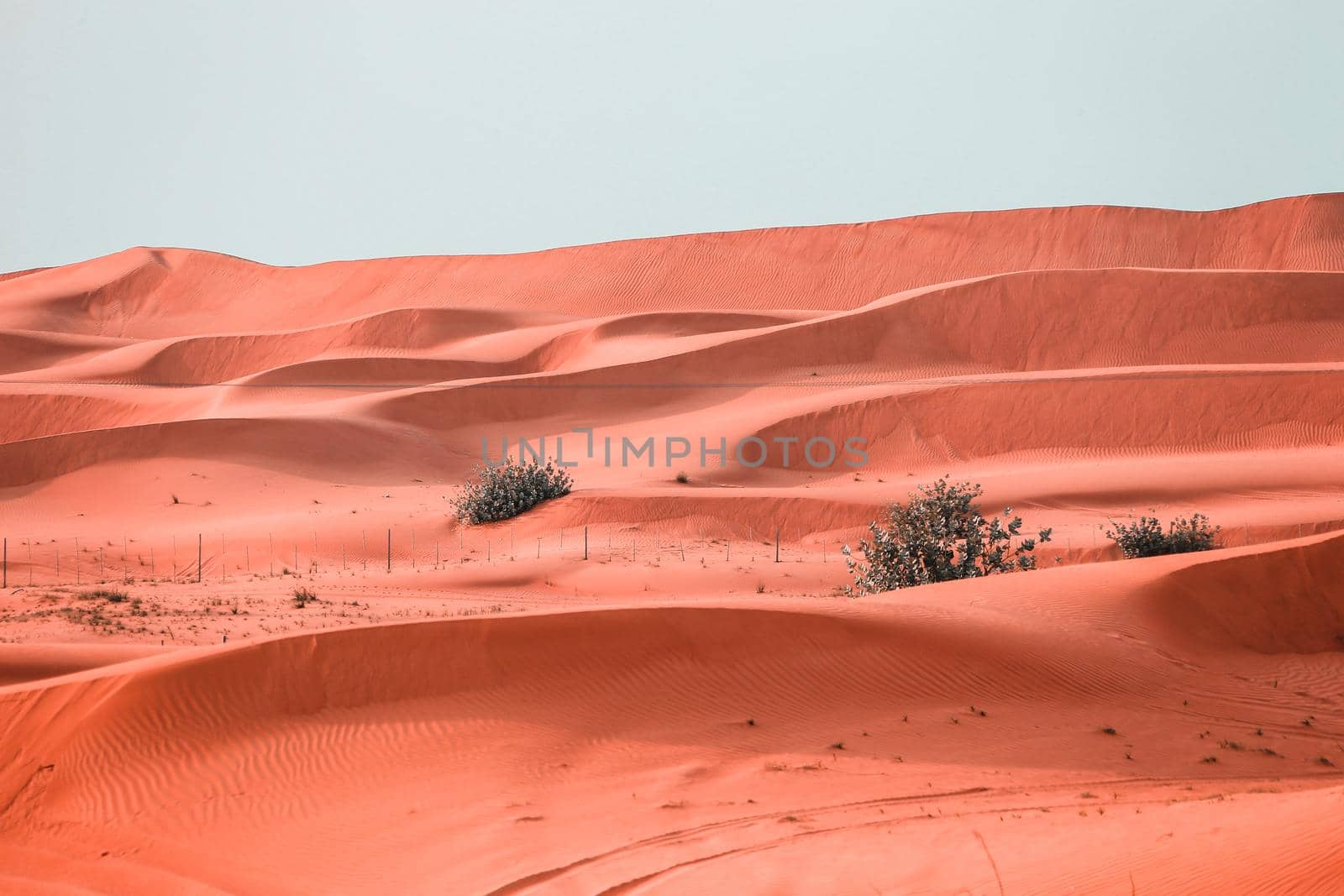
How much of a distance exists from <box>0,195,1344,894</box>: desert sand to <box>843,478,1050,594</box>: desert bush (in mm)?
903

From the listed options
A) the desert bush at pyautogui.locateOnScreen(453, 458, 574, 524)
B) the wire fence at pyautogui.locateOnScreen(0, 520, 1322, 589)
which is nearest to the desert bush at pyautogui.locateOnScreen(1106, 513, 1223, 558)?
the wire fence at pyautogui.locateOnScreen(0, 520, 1322, 589)

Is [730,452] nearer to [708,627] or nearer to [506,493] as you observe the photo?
[506,493]

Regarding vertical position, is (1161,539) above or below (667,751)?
above

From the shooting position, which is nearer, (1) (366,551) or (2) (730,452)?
(1) (366,551)

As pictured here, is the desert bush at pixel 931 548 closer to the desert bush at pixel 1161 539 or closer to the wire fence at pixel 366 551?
the desert bush at pixel 1161 539

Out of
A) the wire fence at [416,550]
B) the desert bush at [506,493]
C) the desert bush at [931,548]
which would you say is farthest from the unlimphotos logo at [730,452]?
the desert bush at [931,548]

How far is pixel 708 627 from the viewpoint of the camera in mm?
11500

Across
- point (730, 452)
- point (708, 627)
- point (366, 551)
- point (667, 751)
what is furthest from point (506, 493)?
point (667, 751)

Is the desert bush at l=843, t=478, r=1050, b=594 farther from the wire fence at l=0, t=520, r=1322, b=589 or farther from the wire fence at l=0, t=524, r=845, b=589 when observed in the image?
the wire fence at l=0, t=524, r=845, b=589

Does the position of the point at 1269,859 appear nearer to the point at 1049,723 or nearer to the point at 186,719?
the point at 1049,723

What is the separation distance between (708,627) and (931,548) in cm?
Answer: 704

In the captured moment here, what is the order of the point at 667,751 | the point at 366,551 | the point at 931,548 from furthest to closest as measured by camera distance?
the point at 366,551 → the point at 931,548 → the point at 667,751

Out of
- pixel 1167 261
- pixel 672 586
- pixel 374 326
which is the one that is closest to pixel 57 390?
pixel 374 326

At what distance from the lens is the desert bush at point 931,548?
17.7 meters
